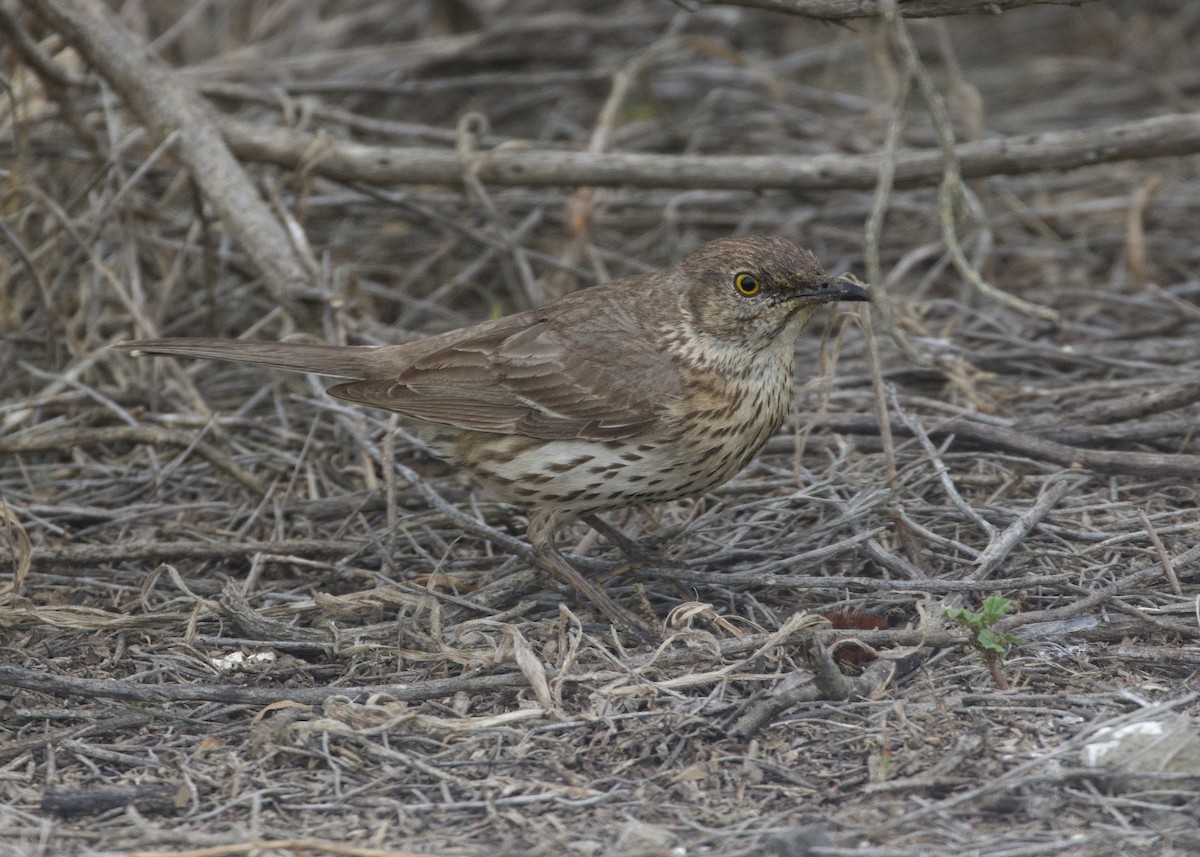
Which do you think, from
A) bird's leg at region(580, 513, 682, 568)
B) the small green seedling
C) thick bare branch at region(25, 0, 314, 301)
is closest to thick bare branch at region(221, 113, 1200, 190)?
thick bare branch at region(25, 0, 314, 301)

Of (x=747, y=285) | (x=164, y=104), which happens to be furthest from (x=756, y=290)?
(x=164, y=104)

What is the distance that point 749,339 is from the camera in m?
4.38

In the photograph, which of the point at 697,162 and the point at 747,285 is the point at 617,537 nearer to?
the point at 747,285

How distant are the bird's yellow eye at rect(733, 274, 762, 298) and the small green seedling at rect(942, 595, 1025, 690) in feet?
4.36

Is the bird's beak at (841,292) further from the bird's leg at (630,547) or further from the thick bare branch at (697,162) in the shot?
the thick bare branch at (697,162)

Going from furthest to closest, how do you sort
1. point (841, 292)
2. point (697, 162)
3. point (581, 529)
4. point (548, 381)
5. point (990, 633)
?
point (697, 162) → point (581, 529) → point (548, 381) → point (841, 292) → point (990, 633)

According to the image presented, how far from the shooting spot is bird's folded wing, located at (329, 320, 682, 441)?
169 inches

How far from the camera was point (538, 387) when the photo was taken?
14.7ft

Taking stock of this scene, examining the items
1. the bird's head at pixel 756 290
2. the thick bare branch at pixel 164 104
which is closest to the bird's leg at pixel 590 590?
the bird's head at pixel 756 290

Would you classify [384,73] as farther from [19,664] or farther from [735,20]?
[19,664]

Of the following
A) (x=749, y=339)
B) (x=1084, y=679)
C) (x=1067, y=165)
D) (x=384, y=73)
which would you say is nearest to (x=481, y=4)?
(x=384, y=73)

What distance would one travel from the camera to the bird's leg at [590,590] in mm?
4109

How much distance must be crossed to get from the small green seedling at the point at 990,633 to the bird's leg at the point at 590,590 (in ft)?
3.30

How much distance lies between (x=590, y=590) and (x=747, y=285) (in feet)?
3.73
